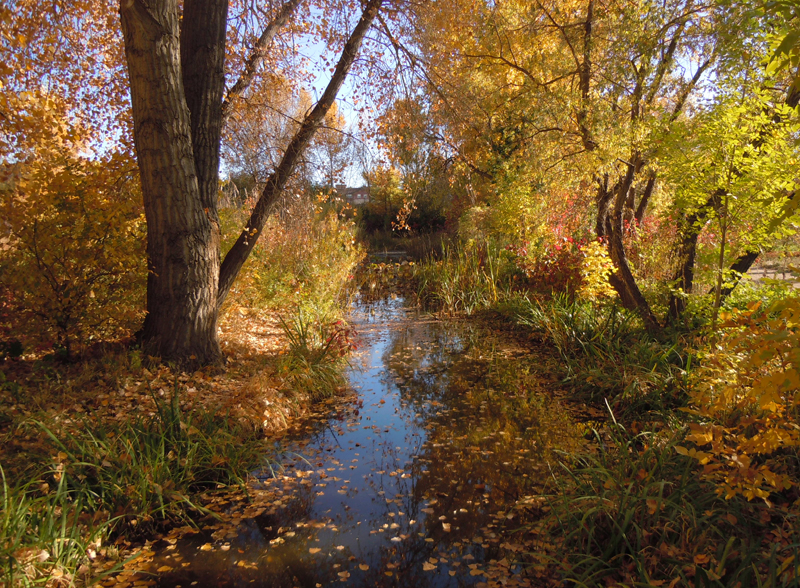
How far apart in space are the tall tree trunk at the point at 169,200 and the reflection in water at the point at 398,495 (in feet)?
4.95

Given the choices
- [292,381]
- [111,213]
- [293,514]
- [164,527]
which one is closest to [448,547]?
[293,514]

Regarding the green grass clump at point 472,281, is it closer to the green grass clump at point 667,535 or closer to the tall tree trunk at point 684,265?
the tall tree trunk at point 684,265

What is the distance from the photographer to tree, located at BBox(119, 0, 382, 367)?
13.1 feet

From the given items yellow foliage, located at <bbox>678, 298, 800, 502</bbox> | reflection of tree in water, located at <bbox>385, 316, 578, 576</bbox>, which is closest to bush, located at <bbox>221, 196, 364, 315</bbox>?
reflection of tree in water, located at <bbox>385, 316, 578, 576</bbox>

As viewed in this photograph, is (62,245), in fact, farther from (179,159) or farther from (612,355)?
(612,355)

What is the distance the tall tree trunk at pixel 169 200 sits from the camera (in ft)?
13.0

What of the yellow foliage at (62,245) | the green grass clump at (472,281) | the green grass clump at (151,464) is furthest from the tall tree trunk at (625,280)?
the yellow foliage at (62,245)

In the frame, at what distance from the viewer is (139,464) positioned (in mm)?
3000

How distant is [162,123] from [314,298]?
12.5 feet

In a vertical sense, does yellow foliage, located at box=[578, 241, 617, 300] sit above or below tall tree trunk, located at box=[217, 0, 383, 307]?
below

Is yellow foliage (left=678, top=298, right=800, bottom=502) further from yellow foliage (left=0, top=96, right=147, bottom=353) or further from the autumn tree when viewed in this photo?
yellow foliage (left=0, top=96, right=147, bottom=353)

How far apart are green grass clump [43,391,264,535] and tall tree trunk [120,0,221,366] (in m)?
1.01

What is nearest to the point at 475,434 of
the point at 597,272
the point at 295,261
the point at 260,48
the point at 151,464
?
the point at 151,464

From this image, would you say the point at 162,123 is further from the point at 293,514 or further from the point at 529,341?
the point at 529,341
